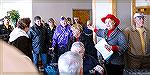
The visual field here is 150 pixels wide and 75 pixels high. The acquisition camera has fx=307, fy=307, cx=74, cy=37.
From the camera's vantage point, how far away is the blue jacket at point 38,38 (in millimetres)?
6457

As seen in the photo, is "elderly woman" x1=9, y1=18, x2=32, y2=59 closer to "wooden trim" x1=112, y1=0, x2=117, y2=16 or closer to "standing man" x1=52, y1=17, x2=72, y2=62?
"standing man" x1=52, y1=17, x2=72, y2=62

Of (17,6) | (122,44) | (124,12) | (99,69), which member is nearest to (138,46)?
(122,44)

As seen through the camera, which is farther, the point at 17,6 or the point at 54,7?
the point at 17,6

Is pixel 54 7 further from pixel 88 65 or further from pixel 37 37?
pixel 88 65

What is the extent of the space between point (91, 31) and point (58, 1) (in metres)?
5.35

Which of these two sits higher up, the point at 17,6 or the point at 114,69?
the point at 17,6

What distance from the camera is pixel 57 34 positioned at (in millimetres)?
5918

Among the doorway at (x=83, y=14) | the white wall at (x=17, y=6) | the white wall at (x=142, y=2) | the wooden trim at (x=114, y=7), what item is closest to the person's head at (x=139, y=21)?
the white wall at (x=142, y=2)

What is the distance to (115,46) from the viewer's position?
12.9 feet

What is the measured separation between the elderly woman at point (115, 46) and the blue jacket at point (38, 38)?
273 cm

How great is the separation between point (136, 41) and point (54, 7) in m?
7.93

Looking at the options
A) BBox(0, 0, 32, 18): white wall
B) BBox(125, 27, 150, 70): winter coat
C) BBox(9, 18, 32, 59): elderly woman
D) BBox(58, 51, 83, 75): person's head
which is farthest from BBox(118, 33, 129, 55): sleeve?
BBox(0, 0, 32, 18): white wall

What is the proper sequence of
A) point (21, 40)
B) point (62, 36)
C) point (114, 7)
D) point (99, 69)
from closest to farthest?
1. point (99, 69)
2. point (21, 40)
3. point (114, 7)
4. point (62, 36)

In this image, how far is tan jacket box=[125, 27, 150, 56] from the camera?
155 inches
